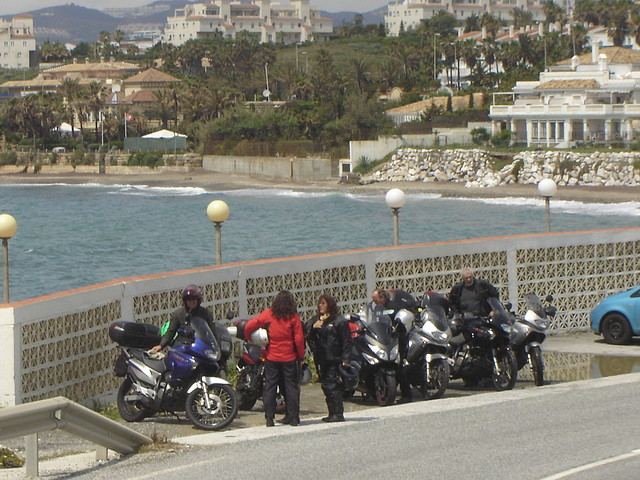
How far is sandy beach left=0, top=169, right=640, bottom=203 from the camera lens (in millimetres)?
74188

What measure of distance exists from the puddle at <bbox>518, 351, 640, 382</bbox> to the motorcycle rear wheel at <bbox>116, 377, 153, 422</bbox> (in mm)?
5113

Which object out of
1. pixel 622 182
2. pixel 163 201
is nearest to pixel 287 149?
pixel 163 201

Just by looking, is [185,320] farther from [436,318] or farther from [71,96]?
[71,96]

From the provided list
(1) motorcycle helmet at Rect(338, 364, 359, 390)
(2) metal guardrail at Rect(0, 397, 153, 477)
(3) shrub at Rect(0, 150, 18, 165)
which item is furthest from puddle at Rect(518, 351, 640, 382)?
(3) shrub at Rect(0, 150, 18, 165)

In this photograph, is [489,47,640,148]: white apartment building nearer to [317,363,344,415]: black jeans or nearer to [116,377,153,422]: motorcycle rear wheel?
[317,363,344,415]: black jeans

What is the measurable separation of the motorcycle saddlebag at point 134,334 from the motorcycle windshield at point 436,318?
300cm

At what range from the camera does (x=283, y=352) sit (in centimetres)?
1098

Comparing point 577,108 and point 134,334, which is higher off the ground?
point 577,108

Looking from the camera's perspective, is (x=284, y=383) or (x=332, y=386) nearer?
(x=284, y=383)

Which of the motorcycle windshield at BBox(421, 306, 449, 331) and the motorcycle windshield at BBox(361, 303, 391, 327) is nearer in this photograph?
the motorcycle windshield at BBox(361, 303, 391, 327)

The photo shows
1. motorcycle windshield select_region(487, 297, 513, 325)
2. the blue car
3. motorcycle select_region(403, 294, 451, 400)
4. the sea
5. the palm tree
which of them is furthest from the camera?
the palm tree

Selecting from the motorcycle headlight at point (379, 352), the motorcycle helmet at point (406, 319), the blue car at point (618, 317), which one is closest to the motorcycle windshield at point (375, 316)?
the motorcycle headlight at point (379, 352)

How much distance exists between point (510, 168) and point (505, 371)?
68651mm

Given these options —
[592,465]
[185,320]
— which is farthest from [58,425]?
[592,465]
